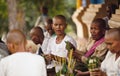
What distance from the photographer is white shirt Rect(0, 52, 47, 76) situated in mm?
4430

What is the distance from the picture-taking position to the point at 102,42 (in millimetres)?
5797

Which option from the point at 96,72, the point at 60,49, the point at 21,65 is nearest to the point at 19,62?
the point at 21,65

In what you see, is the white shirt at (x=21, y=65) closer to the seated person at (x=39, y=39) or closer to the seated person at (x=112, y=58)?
the seated person at (x=112, y=58)

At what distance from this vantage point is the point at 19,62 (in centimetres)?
446

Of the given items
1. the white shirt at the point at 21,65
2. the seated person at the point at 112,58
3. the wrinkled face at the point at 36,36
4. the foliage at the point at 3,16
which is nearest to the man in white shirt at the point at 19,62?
the white shirt at the point at 21,65

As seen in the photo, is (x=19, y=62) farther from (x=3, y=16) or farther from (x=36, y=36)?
(x=3, y=16)

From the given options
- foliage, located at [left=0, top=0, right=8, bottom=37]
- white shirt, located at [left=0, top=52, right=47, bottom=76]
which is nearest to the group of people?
A: white shirt, located at [left=0, top=52, right=47, bottom=76]

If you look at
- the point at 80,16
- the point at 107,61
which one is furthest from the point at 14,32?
the point at 80,16

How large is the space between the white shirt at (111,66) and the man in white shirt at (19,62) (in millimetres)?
815

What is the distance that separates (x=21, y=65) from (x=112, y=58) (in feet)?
3.78

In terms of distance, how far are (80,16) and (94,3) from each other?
116 cm

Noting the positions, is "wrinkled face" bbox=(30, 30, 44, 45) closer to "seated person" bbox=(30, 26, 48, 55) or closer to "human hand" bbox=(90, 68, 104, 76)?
"seated person" bbox=(30, 26, 48, 55)

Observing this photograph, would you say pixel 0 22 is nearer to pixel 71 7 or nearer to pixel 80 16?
pixel 71 7

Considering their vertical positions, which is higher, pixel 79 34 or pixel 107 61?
pixel 107 61
